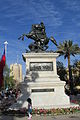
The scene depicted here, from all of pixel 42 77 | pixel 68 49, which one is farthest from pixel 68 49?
pixel 42 77

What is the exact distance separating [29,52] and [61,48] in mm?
23872

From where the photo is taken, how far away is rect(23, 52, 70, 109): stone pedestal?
598 inches

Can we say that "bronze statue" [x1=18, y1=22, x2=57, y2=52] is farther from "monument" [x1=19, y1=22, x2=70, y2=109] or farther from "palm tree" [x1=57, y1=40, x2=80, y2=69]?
"palm tree" [x1=57, y1=40, x2=80, y2=69]

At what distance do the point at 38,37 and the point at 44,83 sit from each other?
4.89 metres

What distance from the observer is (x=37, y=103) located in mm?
14992

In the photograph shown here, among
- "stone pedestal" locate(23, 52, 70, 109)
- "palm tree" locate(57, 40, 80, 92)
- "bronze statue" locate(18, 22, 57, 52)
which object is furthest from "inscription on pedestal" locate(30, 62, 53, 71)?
"palm tree" locate(57, 40, 80, 92)

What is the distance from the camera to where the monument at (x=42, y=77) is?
15.2 metres

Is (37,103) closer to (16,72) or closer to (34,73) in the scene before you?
(34,73)

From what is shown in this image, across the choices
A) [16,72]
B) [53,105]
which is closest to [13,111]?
[53,105]

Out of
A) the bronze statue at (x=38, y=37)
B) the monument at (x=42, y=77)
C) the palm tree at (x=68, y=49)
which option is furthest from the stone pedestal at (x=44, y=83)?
the palm tree at (x=68, y=49)

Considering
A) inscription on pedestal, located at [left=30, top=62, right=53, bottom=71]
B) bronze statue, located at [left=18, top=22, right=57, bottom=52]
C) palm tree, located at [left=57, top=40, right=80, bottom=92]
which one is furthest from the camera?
palm tree, located at [left=57, top=40, right=80, bottom=92]

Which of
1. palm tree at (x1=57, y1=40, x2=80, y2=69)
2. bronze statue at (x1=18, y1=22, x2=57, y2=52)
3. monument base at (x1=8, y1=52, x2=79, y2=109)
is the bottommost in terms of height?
monument base at (x1=8, y1=52, x2=79, y2=109)

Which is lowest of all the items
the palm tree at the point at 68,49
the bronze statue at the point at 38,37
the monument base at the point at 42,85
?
the monument base at the point at 42,85

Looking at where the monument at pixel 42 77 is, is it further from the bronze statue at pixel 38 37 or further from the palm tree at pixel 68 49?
the palm tree at pixel 68 49
